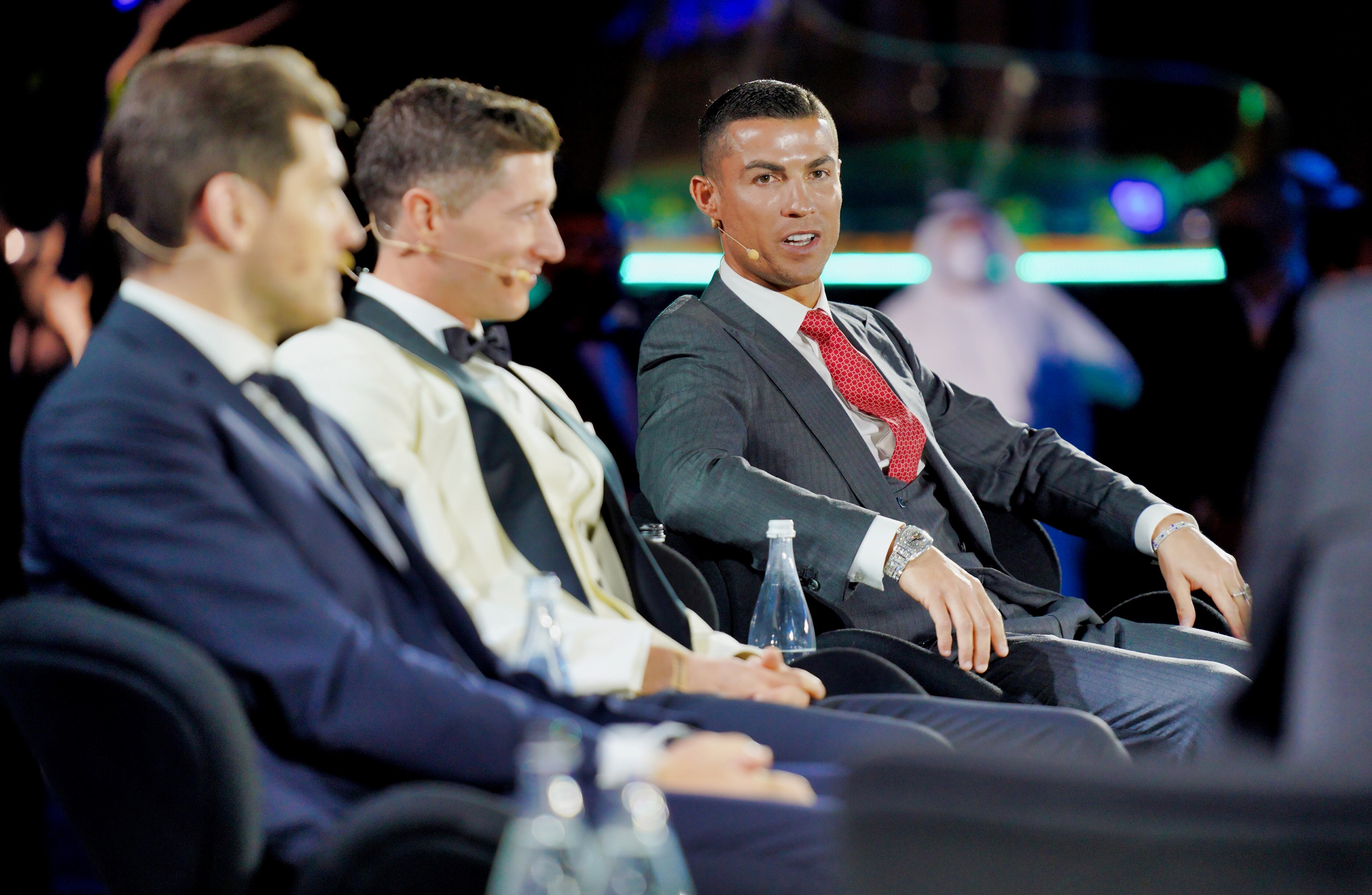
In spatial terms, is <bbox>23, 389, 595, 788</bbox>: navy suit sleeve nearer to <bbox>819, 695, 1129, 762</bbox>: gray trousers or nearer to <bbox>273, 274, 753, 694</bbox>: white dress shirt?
<bbox>273, 274, 753, 694</bbox>: white dress shirt

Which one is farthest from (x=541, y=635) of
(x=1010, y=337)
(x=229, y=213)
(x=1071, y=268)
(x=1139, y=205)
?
(x=1139, y=205)

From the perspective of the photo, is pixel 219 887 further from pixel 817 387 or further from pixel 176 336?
pixel 817 387

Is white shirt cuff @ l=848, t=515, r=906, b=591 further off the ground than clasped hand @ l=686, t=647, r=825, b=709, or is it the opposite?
white shirt cuff @ l=848, t=515, r=906, b=591

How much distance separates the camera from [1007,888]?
833mm

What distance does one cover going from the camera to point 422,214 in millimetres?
1749

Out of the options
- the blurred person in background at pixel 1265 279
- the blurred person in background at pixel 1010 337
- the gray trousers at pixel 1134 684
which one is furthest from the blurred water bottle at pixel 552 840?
the blurred person in background at pixel 1010 337

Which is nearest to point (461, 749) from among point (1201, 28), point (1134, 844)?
point (1134, 844)

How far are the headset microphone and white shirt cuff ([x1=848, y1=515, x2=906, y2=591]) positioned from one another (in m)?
0.66

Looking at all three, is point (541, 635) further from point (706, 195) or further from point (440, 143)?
point (706, 195)

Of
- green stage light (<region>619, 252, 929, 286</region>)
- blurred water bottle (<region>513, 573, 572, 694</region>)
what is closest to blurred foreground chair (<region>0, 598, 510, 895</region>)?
blurred water bottle (<region>513, 573, 572, 694</region>)

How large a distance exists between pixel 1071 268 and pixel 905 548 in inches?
169

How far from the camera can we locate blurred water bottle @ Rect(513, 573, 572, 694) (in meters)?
1.44

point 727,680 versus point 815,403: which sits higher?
point 815,403

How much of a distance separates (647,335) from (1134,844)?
1.66 m
